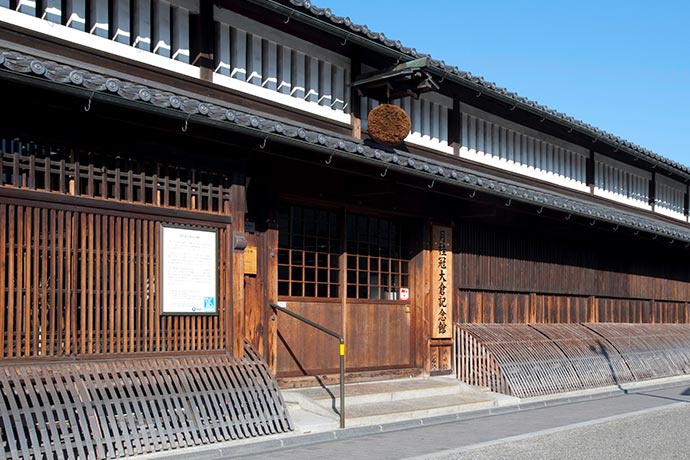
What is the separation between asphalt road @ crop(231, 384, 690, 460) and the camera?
364 inches

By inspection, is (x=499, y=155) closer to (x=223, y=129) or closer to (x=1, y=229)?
(x=223, y=129)

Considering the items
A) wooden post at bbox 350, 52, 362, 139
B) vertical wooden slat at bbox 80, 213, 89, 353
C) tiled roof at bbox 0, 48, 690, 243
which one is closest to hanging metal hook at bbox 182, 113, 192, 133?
tiled roof at bbox 0, 48, 690, 243

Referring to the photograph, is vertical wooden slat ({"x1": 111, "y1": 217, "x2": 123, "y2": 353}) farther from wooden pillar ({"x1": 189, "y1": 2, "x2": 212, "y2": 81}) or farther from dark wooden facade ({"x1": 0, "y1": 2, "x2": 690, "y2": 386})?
wooden pillar ({"x1": 189, "y1": 2, "x2": 212, "y2": 81})

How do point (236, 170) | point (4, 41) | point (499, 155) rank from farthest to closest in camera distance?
point (499, 155), point (236, 170), point (4, 41)

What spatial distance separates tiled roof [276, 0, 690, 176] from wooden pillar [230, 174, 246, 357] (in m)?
2.65

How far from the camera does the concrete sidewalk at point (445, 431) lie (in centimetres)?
915

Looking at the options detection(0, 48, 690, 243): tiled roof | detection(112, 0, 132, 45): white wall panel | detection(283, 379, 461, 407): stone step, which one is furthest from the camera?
detection(283, 379, 461, 407): stone step

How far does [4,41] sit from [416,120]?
784 centimetres

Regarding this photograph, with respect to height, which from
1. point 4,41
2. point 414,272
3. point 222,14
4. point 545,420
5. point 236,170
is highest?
point 222,14

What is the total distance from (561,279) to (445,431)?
8.61 meters

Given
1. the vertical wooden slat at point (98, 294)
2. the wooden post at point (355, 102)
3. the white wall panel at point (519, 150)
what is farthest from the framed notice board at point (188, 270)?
the white wall panel at point (519, 150)

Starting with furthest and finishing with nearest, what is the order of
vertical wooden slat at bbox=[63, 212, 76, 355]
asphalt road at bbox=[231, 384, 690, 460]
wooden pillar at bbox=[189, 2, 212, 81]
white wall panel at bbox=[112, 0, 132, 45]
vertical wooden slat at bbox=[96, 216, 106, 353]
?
wooden pillar at bbox=[189, 2, 212, 81] < white wall panel at bbox=[112, 0, 132, 45] < asphalt road at bbox=[231, 384, 690, 460] < vertical wooden slat at bbox=[96, 216, 106, 353] < vertical wooden slat at bbox=[63, 212, 76, 355]

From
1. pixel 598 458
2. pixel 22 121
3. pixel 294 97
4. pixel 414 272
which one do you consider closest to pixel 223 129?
pixel 22 121

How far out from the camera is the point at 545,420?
1239 cm
